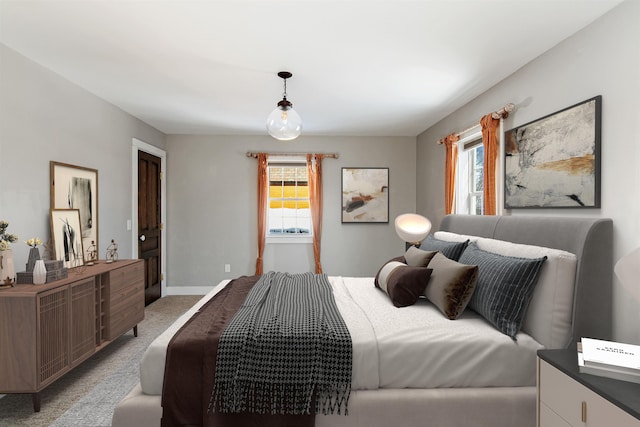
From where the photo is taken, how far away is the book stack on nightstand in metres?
1.31

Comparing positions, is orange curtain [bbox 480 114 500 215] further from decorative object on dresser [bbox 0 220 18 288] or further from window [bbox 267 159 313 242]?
decorative object on dresser [bbox 0 220 18 288]

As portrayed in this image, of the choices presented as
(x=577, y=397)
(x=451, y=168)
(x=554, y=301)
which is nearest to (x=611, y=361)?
(x=577, y=397)

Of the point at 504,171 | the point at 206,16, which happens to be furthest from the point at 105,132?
the point at 504,171

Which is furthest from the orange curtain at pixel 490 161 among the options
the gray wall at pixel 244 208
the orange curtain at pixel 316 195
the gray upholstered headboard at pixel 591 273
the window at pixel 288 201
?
the window at pixel 288 201

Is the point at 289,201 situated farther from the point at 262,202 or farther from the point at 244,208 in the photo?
the point at 244,208

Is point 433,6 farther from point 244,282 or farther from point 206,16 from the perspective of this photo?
point 244,282

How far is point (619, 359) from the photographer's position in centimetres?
137

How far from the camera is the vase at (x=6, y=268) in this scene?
224cm

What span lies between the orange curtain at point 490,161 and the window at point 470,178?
0.55m

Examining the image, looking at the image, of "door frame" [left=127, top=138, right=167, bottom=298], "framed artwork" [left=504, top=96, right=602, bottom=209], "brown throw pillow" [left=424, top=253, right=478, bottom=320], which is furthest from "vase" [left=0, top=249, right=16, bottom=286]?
"framed artwork" [left=504, top=96, right=602, bottom=209]

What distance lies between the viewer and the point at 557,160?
7.59ft

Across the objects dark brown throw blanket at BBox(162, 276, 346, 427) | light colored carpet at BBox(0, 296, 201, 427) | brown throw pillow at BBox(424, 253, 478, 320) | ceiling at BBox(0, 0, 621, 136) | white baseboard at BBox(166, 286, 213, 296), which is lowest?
light colored carpet at BBox(0, 296, 201, 427)

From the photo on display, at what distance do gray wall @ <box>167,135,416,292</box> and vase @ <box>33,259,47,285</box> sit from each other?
2951 millimetres

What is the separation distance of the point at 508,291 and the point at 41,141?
3.61 meters
